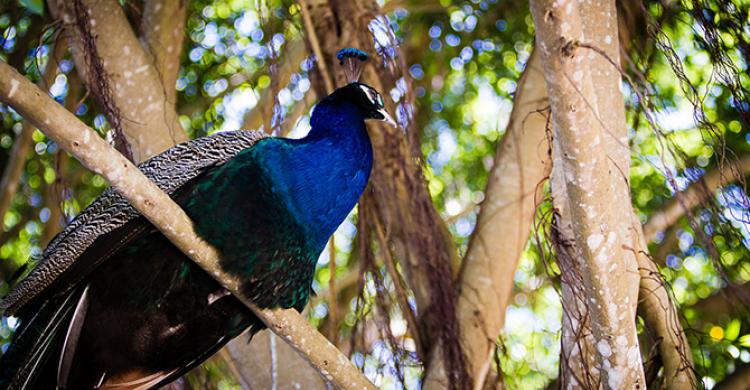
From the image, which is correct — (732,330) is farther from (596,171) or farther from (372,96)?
(596,171)

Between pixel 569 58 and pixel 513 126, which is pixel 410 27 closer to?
pixel 513 126

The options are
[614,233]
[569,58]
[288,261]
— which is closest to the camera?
[569,58]

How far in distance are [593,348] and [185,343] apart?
123 centimetres

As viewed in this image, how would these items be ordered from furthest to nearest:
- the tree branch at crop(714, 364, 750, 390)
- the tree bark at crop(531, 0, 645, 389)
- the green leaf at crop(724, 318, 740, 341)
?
the green leaf at crop(724, 318, 740, 341) < the tree branch at crop(714, 364, 750, 390) < the tree bark at crop(531, 0, 645, 389)

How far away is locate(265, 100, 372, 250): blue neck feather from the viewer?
2523 millimetres

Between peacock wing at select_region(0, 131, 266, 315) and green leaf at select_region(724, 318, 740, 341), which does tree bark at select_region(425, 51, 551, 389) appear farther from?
green leaf at select_region(724, 318, 740, 341)

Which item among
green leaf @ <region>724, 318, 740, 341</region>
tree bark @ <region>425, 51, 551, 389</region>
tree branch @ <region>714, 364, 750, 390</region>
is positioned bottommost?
green leaf @ <region>724, 318, 740, 341</region>

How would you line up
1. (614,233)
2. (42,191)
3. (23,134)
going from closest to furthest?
(614,233) → (23,134) → (42,191)

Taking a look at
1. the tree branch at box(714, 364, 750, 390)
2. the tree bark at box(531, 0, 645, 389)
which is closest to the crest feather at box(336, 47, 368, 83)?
the tree bark at box(531, 0, 645, 389)

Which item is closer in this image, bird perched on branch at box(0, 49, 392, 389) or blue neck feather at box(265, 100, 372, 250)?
bird perched on branch at box(0, 49, 392, 389)

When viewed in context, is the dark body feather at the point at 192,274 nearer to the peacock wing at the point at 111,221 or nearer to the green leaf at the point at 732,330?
the peacock wing at the point at 111,221

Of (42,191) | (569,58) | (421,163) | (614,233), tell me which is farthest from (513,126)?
(42,191)

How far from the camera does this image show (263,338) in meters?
3.18

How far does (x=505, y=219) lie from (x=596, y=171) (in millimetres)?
1444
